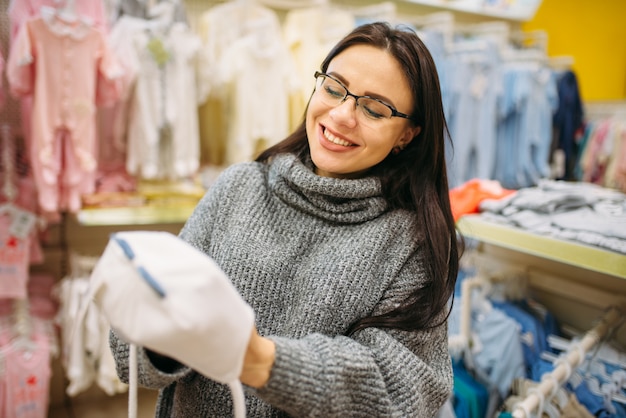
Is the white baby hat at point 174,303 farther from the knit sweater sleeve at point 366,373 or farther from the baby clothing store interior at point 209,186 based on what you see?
the baby clothing store interior at point 209,186

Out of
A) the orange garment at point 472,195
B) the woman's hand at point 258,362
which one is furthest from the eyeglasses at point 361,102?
the orange garment at point 472,195

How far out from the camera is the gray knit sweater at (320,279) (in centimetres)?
79

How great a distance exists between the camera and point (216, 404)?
0.92 meters

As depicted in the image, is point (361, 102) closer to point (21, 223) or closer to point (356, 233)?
point (356, 233)

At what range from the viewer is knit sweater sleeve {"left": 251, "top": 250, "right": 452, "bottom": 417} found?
0.68m

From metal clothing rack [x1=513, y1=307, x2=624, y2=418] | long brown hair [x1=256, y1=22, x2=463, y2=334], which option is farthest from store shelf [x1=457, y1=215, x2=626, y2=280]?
long brown hair [x1=256, y1=22, x2=463, y2=334]

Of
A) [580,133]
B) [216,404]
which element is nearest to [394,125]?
[216,404]

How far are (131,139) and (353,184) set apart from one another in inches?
66.9

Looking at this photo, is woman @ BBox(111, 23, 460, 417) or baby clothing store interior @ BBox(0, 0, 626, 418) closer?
woman @ BBox(111, 23, 460, 417)

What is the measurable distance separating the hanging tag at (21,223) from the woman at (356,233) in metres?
1.35

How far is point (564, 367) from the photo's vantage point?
1.47 meters

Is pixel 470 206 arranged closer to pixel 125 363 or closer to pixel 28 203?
pixel 125 363

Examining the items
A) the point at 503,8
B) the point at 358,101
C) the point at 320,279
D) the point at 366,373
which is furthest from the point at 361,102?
the point at 503,8

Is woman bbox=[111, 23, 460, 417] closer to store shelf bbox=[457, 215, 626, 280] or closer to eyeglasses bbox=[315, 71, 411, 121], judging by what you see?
eyeglasses bbox=[315, 71, 411, 121]
